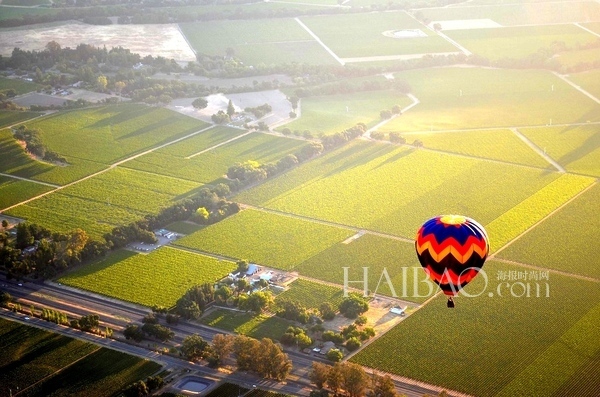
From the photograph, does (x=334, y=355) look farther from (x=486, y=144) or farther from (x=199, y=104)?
(x=199, y=104)

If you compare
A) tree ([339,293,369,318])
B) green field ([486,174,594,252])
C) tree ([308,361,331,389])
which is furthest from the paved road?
green field ([486,174,594,252])

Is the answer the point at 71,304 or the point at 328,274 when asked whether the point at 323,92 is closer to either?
the point at 328,274

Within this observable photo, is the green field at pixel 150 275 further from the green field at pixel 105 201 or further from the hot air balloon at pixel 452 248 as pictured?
the hot air balloon at pixel 452 248

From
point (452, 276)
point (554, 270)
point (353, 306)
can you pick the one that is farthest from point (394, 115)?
point (452, 276)

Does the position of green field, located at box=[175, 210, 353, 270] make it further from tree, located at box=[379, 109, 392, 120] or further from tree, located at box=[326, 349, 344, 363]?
tree, located at box=[379, 109, 392, 120]

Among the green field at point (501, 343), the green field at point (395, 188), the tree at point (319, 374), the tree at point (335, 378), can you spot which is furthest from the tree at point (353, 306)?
the green field at point (395, 188)

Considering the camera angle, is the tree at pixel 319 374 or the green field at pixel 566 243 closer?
the tree at pixel 319 374
